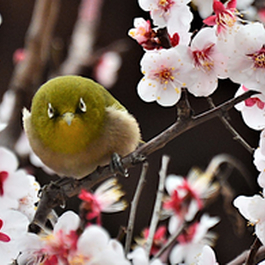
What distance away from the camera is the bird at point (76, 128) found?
3.65ft

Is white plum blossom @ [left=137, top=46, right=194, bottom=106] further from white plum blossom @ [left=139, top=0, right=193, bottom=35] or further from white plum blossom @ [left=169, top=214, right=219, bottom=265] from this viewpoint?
white plum blossom @ [left=169, top=214, right=219, bottom=265]

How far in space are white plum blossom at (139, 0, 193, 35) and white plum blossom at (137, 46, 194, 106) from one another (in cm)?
3

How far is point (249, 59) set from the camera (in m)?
0.64

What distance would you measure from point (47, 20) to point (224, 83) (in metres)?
1.33

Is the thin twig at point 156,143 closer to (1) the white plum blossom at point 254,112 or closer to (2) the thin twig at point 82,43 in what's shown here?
(1) the white plum blossom at point 254,112

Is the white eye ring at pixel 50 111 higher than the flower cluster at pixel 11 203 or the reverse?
the reverse

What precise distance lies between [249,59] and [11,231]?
41cm

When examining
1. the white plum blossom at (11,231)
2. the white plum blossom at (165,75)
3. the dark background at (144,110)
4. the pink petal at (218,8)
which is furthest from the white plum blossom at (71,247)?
the dark background at (144,110)

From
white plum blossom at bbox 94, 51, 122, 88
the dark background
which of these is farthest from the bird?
the dark background

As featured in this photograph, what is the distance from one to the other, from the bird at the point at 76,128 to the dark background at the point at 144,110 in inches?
51.5

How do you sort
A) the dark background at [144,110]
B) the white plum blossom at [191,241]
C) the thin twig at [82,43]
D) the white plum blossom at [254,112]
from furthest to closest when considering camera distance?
the dark background at [144,110], the thin twig at [82,43], the white plum blossom at [191,241], the white plum blossom at [254,112]

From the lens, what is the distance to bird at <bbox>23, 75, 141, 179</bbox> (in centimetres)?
111

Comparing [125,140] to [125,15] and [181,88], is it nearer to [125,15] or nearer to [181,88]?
[181,88]

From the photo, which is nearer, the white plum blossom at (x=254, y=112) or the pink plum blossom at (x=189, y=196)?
the white plum blossom at (x=254, y=112)
